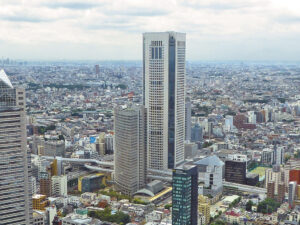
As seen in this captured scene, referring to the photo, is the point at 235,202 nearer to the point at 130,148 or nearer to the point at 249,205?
the point at 249,205

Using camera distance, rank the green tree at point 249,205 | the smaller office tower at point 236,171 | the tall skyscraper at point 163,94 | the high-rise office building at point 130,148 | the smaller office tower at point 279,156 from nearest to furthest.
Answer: the green tree at point 249,205 < the high-rise office building at point 130,148 < the smaller office tower at point 236,171 < the tall skyscraper at point 163,94 < the smaller office tower at point 279,156

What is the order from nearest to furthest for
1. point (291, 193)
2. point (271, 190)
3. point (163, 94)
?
point (291, 193), point (271, 190), point (163, 94)

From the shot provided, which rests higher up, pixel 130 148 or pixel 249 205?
pixel 130 148

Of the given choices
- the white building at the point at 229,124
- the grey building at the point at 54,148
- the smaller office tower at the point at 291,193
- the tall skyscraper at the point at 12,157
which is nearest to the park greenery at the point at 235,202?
the smaller office tower at the point at 291,193

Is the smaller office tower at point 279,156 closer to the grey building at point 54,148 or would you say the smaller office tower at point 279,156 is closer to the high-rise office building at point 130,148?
the high-rise office building at point 130,148

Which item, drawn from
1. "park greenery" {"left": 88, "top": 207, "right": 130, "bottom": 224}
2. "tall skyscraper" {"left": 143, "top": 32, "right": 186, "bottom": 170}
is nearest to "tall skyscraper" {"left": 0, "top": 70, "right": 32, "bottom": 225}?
"park greenery" {"left": 88, "top": 207, "right": 130, "bottom": 224}

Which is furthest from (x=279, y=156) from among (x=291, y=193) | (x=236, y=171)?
(x=291, y=193)
